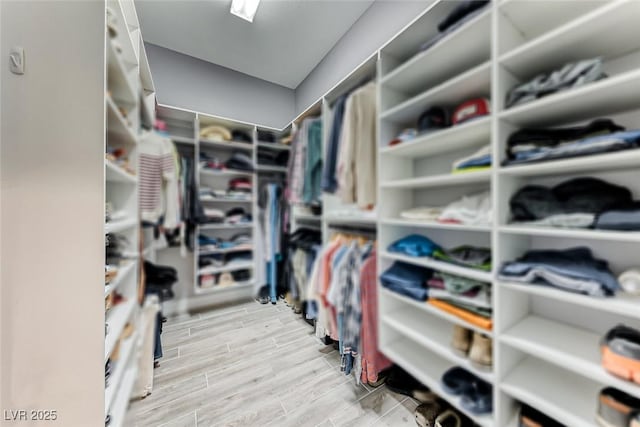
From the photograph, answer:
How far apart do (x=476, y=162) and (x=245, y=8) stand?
80 cm

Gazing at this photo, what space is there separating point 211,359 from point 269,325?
0.87 ft

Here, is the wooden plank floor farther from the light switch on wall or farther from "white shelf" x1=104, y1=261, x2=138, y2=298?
the light switch on wall

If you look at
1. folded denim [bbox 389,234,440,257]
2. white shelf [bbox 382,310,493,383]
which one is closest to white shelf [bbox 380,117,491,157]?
folded denim [bbox 389,234,440,257]

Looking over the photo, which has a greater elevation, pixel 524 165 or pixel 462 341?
pixel 524 165

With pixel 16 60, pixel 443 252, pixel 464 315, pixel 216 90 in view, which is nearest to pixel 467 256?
pixel 443 252

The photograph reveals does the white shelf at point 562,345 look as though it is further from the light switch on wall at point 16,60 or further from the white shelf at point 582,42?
the light switch on wall at point 16,60

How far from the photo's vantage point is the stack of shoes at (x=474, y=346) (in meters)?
0.66


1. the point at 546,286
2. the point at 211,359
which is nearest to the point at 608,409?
the point at 546,286

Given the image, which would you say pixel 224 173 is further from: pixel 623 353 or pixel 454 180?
pixel 623 353

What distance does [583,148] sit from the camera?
0.54 metres

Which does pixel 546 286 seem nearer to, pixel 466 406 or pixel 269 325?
pixel 466 406

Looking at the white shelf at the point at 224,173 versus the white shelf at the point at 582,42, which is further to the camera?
the white shelf at the point at 582,42

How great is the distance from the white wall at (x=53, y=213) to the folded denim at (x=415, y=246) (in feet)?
2.86

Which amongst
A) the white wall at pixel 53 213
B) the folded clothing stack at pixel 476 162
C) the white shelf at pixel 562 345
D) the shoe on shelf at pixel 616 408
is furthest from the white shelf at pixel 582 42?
the white wall at pixel 53 213
